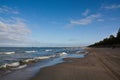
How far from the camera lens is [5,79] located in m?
9.50

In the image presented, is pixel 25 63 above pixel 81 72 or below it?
above

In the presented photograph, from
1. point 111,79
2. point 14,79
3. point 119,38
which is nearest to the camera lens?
point 111,79

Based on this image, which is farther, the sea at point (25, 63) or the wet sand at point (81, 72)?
the sea at point (25, 63)

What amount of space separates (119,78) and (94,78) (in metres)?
1.37

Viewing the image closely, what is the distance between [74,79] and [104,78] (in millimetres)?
1772

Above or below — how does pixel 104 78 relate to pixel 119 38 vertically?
below

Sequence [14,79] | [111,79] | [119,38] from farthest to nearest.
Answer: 1. [119,38]
2. [14,79]
3. [111,79]

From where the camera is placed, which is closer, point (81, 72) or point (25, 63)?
point (81, 72)

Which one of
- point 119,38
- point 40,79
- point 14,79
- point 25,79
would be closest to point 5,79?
point 14,79

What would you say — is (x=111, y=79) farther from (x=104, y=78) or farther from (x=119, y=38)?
(x=119, y=38)

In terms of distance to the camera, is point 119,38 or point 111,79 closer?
point 111,79

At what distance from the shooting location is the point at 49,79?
927 centimetres

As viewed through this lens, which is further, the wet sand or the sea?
the sea

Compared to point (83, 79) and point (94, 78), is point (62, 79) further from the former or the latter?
point (94, 78)
